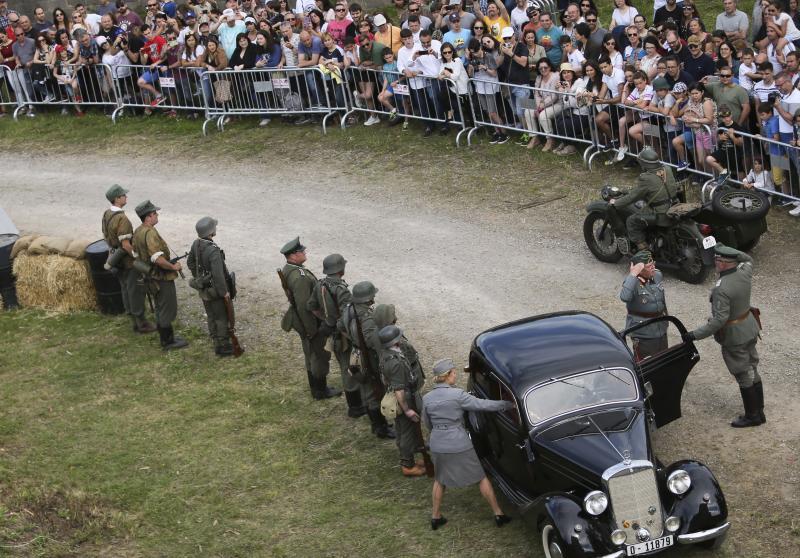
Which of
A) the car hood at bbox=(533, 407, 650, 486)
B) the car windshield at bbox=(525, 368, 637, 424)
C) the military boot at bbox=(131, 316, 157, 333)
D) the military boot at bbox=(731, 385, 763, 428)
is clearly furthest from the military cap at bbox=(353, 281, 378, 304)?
the military boot at bbox=(131, 316, 157, 333)

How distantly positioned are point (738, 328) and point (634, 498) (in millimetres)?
2492

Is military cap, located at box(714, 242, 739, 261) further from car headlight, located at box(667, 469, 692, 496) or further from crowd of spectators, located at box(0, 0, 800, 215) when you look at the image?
crowd of spectators, located at box(0, 0, 800, 215)

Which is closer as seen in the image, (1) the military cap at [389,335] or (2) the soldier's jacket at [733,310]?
(1) the military cap at [389,335]

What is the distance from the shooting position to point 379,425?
1141 centimetres

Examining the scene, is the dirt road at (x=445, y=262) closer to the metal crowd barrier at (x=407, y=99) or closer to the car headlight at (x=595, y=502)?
the car headlight at (x=595, y=502)

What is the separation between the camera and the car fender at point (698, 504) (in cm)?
868

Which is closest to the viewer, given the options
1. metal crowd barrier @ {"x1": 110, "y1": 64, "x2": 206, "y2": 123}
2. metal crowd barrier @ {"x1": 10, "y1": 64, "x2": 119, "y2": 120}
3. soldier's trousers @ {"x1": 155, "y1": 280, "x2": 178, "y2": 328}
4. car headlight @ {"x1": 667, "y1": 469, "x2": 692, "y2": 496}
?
car headlight @ {"x1": 667, "y1": 469, "x2": 692, "y2": 496}

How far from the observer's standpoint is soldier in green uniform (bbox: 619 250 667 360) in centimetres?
1102

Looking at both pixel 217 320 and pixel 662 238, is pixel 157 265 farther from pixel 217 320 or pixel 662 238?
pixel 662 238

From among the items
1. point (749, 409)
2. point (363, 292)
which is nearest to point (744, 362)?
point (749, 409)

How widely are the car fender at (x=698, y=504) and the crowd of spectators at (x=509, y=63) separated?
281 inches

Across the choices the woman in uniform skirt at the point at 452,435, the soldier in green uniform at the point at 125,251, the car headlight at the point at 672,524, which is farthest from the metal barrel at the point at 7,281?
the car headlight at the point at 672,524

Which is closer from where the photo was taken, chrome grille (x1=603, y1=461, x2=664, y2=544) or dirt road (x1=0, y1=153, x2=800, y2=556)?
chrome grille (x1=603, y1=461, x2=664, y2=544)

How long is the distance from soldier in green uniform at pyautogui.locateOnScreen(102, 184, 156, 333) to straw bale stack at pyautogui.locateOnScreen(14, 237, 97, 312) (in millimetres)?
831
